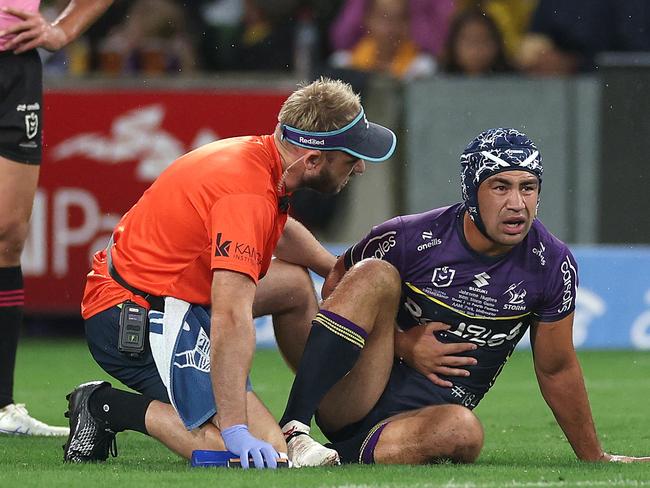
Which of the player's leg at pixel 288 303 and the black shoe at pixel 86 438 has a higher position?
the player's leg at pixel 288 303

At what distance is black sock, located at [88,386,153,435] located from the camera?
547 cm

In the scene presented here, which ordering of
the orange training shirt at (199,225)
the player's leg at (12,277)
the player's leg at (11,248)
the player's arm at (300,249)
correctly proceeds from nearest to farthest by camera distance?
the orange training shirt at (199,225) < the player's arm at (300,249) < the player's leg at (12,277) < the player's leg at (11,248)

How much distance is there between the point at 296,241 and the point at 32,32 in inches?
63.5

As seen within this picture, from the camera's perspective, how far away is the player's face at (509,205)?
532 cm

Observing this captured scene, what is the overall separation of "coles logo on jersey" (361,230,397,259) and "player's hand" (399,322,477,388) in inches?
12.3

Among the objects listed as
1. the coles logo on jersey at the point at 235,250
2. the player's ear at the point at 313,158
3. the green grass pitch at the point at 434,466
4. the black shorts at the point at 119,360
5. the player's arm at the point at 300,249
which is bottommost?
the green grass pitch at the point at 434,466

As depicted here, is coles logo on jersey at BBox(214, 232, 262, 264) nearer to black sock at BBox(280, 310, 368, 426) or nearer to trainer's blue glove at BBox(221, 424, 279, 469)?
black sock at BBox(280, 310, 368, 426)

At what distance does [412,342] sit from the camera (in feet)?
18.3

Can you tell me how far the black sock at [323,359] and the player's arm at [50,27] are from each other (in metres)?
2.13

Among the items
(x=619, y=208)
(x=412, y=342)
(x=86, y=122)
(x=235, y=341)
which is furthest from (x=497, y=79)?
(x=235, y=341)

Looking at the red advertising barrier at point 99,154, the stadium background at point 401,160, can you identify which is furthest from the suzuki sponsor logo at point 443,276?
the red advertising barrier at point 99,154

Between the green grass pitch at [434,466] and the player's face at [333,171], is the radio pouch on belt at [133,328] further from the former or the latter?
the player's face at [333,171]

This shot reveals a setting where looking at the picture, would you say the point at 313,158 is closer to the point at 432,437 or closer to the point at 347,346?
the point at 347,346

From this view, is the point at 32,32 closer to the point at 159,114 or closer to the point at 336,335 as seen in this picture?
the point at 336,335
